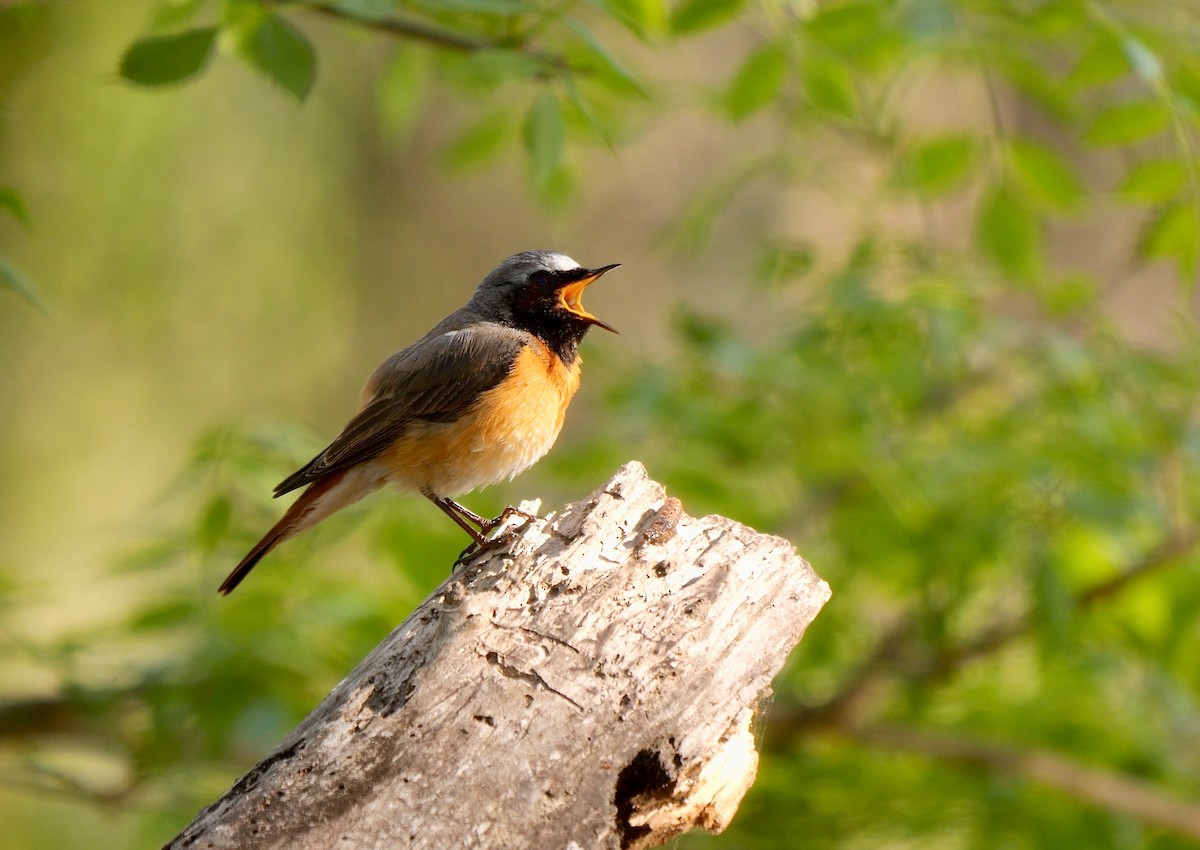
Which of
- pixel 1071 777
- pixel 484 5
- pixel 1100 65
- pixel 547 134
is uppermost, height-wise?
pixel 484 5

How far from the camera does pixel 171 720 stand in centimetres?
446

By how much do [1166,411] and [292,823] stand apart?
3791 mm

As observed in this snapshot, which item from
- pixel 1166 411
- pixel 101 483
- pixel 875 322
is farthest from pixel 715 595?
pixel 101 483

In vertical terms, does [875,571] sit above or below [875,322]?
below

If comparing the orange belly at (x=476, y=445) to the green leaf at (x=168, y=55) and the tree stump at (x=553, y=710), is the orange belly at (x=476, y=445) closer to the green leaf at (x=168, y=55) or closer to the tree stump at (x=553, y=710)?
the tree stump at (x=553, y=710)

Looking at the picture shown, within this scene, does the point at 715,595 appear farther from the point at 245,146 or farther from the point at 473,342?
the point at 245,146

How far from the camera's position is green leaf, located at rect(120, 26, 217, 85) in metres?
3.09

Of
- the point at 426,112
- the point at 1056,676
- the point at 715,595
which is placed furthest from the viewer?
the point at 426,112

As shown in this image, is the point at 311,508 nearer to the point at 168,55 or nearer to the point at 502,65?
the point at 168,55

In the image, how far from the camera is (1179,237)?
3896mm

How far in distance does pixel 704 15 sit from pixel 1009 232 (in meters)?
1.69

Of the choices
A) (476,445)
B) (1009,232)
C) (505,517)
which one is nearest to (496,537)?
(505,517)

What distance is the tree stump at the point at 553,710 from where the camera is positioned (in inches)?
96.4

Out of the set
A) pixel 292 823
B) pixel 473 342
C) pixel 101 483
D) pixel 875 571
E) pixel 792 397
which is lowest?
pixel 101 483
